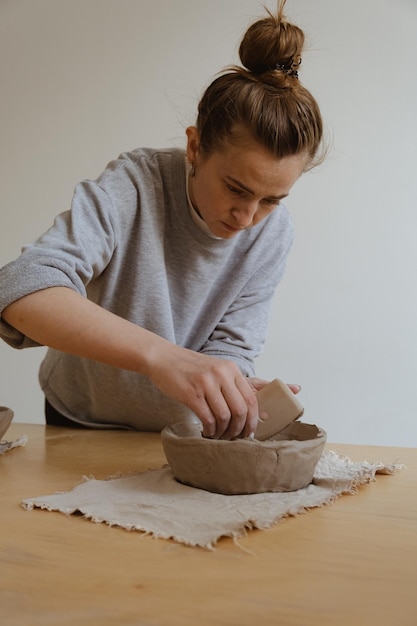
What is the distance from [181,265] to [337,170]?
159 cm

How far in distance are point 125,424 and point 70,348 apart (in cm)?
52

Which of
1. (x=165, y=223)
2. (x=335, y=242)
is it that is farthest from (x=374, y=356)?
(x=165, y=223)

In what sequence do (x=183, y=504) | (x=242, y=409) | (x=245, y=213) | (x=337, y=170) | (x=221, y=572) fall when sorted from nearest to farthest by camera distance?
(x=221, y=572) → (x=183, y=504) → (x=242, y=409) → (x=245, y=213) → (x=337, y=170)

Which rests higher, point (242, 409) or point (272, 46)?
point (272, 46)

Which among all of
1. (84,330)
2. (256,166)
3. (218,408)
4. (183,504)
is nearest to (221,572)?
(183,504)

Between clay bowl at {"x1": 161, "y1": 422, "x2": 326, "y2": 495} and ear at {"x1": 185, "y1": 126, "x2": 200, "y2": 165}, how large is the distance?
2.11ft

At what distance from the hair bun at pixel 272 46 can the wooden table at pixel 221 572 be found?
2.63 ft

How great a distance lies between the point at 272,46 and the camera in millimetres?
1256

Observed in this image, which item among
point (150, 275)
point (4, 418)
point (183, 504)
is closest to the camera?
point (183, 504)

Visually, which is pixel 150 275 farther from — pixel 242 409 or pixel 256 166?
pixel 242 409

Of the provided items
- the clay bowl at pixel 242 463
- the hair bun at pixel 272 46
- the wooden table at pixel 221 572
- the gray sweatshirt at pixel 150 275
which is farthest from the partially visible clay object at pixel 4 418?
the hair bun at pixel 272 46

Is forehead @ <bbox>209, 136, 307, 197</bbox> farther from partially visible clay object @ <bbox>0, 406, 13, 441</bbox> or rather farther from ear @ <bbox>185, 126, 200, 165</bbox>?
partially visible clay object @ <bbox>0, 406, 13, 441</bbox>

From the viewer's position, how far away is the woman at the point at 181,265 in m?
1.00

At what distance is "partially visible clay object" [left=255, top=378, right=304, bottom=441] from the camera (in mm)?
1001
